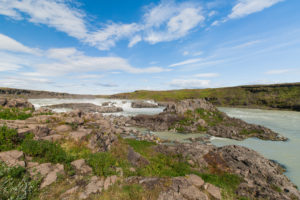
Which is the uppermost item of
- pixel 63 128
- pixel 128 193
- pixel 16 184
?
pixel 63 128

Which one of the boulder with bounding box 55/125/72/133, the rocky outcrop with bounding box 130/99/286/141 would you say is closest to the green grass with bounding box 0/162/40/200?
the boulder with bounding box 55/125/72/133

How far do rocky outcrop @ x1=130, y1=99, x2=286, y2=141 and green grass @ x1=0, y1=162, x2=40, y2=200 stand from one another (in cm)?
2316

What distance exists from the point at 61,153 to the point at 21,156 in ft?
6.52

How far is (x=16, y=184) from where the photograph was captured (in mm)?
6055

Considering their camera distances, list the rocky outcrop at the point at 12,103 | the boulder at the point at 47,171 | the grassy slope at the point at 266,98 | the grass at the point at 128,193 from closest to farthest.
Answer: the grass at the point at 128,193 < the boulder at the point at 47,171 < the rocky outcrop at the point at 12,103 < the grassy slope at the point at 266,98

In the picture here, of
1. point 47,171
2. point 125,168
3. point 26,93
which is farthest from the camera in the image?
point 26,93

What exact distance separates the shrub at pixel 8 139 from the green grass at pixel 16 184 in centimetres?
229

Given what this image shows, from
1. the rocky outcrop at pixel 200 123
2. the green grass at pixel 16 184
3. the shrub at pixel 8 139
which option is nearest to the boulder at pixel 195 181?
the green grass at pixel 16 184

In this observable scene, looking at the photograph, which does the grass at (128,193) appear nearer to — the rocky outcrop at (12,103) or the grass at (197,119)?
the grass at (197,119)

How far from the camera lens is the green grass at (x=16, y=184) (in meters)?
5.39

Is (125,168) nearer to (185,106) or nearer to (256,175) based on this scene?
(256,175)

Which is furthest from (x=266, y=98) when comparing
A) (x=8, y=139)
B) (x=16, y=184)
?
(x=8, y=139)

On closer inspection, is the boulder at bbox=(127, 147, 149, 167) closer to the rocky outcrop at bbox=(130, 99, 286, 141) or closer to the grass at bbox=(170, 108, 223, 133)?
the rocky outcrop at bbox=(130, 99, 286, 141)

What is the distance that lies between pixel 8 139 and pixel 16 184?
450cm
